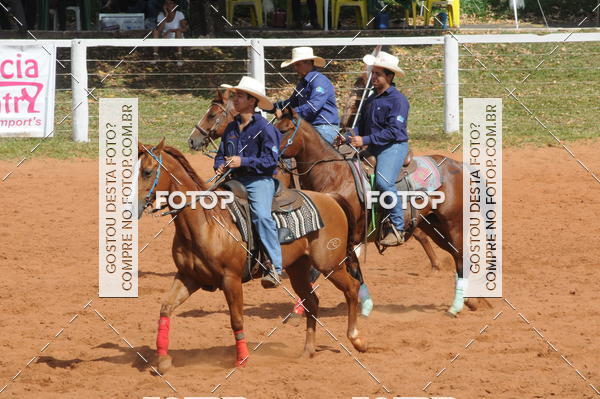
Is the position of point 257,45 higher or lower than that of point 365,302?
higher

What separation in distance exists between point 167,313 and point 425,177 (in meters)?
3.43

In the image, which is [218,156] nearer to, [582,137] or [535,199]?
[535,199]

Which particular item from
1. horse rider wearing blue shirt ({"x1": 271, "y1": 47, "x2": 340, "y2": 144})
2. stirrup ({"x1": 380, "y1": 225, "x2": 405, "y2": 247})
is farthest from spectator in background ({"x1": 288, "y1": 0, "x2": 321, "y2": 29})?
stirrup ({"x1": 380, "y1": 225, "x2": 405, "y2": 247})

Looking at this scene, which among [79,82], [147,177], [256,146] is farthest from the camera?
[79,82]

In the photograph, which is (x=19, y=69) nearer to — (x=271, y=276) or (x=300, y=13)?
(x=300, y=13)

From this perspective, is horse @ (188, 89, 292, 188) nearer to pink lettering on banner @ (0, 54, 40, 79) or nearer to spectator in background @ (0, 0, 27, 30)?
pink lettering on banner @ (0, 54, 40, 79)

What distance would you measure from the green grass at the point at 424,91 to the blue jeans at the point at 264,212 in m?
9.27

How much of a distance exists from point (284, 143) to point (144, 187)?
2367 millimetres

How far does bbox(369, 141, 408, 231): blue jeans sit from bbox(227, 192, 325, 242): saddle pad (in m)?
1.40

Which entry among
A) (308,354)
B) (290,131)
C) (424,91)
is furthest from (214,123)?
(424,91)

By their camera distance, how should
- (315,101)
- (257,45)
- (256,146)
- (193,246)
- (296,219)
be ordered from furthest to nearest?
(257,45)
(315,101)
(296,219)
(256,146)
(193,246)

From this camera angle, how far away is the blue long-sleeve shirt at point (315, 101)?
37.6 feet

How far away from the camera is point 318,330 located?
9883 mm

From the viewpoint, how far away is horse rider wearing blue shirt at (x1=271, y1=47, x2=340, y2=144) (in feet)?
37.6
